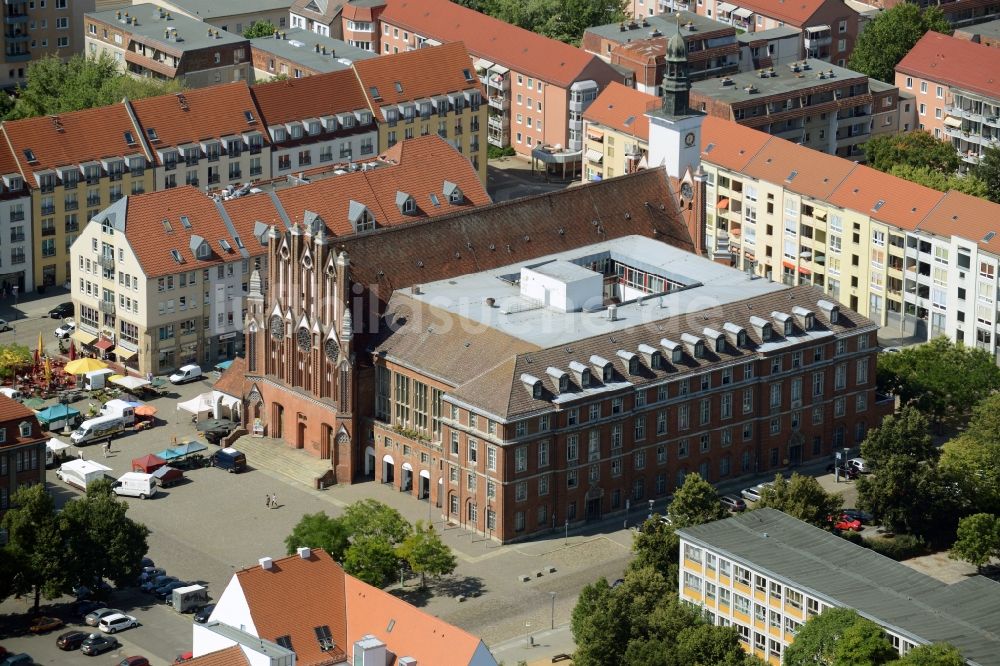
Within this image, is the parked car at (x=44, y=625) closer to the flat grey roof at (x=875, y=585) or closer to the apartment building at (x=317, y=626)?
the apartment building at (x=317, y=626)

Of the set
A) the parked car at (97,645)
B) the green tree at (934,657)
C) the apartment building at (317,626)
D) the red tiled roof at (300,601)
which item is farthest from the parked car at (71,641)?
the green tree at (934,657)

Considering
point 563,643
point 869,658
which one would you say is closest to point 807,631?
point 869,658

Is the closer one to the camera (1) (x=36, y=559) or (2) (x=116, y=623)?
(1) (x=36, y=559)

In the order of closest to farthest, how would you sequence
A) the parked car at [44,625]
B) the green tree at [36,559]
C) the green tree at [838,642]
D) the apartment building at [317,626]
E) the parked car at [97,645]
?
the apartment building at [317,626], the green tree at [838,642], the parked car at [97,645], the parked car at [44,625], the green tree at [36,559]

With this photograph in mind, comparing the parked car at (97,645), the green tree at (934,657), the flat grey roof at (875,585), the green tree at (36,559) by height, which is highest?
the green tree at (934,657)

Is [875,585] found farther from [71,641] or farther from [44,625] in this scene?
[44,625]

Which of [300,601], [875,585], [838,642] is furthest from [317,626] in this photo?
[875,585]
